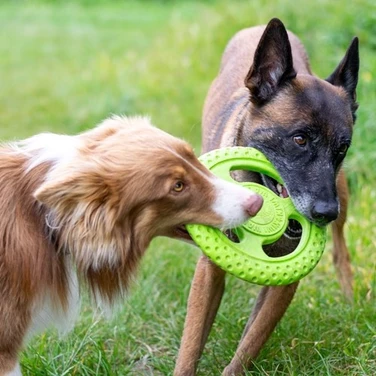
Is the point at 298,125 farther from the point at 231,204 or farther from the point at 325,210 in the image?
the point at 231,204

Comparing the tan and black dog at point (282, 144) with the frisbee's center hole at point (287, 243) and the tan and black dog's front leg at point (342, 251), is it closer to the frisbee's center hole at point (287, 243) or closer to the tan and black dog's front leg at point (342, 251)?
the frisbee's center hole at point (287, 243)

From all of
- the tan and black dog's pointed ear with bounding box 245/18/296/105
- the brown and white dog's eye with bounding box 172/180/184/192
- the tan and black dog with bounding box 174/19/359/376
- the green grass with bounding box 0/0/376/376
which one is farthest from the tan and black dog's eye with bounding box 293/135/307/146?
the green grass with bounding box 0/0/376/376

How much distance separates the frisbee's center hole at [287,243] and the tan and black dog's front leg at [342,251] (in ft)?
3.60

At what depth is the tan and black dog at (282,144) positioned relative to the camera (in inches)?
175

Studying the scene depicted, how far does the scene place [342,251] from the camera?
19.6ft

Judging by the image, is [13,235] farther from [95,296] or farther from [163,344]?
[163,344]

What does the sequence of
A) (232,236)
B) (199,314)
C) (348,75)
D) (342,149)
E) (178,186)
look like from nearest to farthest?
(178,186) < (232,236) < (342,149) < (199,314) < (348,75)

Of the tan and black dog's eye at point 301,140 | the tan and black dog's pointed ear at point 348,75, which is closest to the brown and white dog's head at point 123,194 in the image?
the tan and black dog's eye at point 301,140

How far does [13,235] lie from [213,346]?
1.61m

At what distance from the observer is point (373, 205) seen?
22.3 feet

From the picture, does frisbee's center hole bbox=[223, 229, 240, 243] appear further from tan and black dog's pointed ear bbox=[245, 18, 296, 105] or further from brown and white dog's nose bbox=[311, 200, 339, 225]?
tan and black dog's pointed ear bbox=[245, 18, 296, 105]

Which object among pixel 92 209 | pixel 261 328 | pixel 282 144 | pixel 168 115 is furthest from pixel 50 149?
pixel 168 115

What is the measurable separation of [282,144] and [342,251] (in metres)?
1.70

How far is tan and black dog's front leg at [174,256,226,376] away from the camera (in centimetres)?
456
